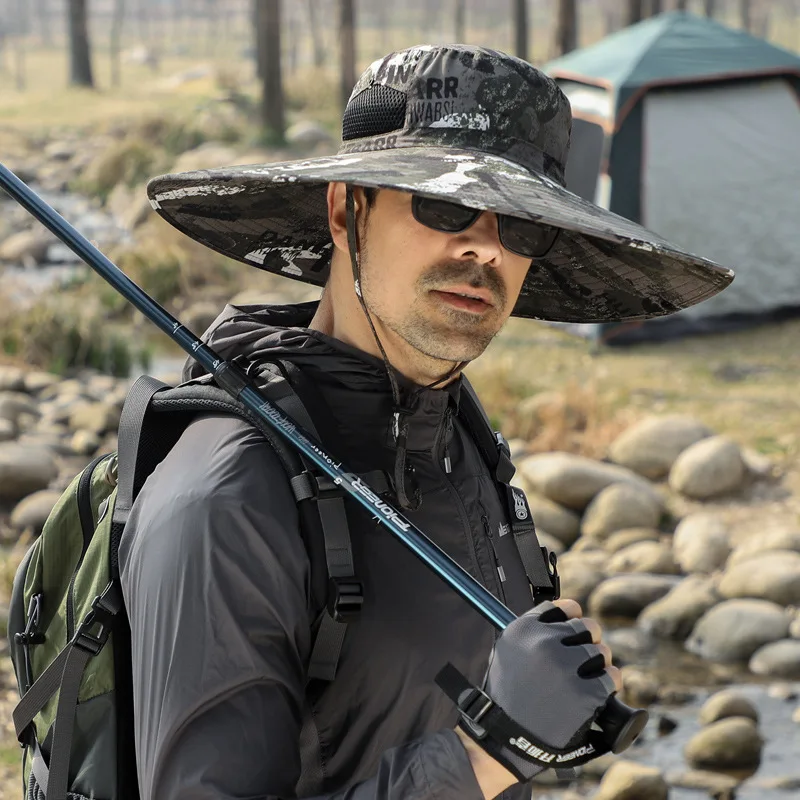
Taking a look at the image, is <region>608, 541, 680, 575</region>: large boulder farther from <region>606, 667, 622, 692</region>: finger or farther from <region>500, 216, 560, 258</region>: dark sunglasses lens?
<region>606, 667, 622, 692</region>: finger

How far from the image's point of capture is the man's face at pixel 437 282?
201 centimetres

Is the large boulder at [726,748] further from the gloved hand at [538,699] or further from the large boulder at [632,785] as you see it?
the gloved hand at [538,699]

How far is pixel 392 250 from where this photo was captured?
80.7 inches

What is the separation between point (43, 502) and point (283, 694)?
5.57 m

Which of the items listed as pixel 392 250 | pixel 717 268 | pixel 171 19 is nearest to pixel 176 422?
pixel 392 250

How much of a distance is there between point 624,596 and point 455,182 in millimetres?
4867

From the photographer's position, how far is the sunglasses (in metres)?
1.98

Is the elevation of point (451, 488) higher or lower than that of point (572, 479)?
higher

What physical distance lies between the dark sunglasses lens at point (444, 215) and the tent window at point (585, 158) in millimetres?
7863

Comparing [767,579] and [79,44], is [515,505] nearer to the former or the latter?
[767,579]

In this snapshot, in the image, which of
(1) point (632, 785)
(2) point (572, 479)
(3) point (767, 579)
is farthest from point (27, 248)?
(1) point (632, 785)

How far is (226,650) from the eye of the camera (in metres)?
1.65

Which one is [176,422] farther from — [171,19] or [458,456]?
[171,19]

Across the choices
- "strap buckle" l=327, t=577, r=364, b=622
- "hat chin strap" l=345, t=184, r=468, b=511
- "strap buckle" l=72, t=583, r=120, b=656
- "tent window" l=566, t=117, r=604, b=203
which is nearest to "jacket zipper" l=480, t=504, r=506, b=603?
"hat chin strap" l=345, t=184, r=468, b=511
